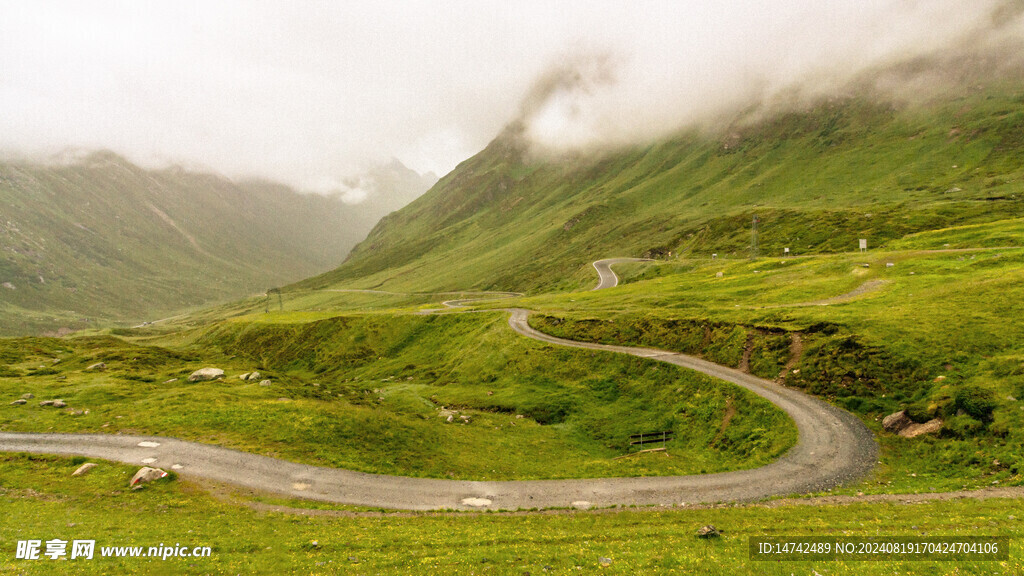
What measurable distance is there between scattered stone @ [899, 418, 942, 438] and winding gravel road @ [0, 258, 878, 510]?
2438 mm

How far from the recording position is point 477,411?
60.2 meters

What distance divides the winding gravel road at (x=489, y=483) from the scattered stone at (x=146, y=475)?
1.35m

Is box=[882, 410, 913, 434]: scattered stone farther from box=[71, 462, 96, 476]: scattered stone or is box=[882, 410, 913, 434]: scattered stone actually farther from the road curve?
the road curve

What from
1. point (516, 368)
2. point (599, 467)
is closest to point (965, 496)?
point (599, 467)

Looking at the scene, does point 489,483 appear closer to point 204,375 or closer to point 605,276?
→ point 204,375

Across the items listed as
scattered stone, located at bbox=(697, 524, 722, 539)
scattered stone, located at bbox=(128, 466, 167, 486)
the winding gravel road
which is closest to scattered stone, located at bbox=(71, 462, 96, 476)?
the winding gravel road

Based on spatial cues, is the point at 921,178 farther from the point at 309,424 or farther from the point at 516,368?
the point at 309,424

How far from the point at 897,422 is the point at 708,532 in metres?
26.7

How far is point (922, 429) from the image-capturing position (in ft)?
107

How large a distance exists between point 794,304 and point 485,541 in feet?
211

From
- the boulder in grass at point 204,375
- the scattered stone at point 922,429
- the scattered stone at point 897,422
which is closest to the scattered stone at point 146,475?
the boulder in grass at point 204,375

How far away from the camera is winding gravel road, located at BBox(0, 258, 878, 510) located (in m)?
28.7

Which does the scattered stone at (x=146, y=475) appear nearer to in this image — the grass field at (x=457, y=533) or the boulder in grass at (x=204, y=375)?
the grass field at (x=457, y=533)

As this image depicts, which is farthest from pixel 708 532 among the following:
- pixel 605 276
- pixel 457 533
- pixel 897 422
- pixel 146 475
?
pixel 605 276
